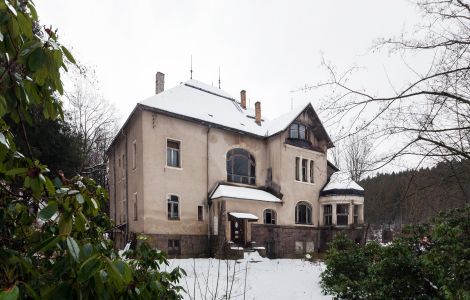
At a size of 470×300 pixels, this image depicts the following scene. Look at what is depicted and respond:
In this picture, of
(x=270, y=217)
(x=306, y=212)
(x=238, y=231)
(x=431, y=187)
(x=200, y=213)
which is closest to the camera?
(x=431, y=187)

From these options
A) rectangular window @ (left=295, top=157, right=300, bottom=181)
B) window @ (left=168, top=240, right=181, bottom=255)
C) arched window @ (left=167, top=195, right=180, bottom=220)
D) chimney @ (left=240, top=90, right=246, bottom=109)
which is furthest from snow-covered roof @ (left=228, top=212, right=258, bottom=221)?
chimney @ (left=240, top=90, right=246, bottom=109)

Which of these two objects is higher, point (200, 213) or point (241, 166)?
point (241, 166)

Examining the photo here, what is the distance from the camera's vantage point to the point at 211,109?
25.6 m

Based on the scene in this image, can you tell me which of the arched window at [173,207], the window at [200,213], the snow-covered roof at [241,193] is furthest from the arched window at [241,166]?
the arched window at [173,207]

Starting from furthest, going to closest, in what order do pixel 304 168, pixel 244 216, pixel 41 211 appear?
pixel 304 168 → pixel 244 216 → pixel 41 211

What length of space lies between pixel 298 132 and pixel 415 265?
2041 centimetres

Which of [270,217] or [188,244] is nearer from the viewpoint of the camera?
[188,244]

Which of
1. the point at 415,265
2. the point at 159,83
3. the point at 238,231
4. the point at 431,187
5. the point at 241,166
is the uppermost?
the point at 159,83

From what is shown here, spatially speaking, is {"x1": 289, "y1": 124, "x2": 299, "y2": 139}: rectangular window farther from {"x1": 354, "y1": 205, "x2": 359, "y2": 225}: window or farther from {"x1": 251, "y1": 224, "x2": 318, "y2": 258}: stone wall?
{"x1": 354, "y1": 205, "x2": 359, "y2": 225}: window

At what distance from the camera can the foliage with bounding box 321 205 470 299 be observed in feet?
18.4

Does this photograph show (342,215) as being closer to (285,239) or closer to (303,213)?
(303,213)

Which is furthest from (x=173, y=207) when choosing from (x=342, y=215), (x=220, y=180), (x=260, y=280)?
(x=342, y=215)

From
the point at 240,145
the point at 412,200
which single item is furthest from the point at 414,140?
the point at 240,145

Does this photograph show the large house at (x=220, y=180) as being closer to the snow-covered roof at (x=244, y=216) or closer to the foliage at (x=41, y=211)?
the snow-covered roof at (x=244, y=216)
